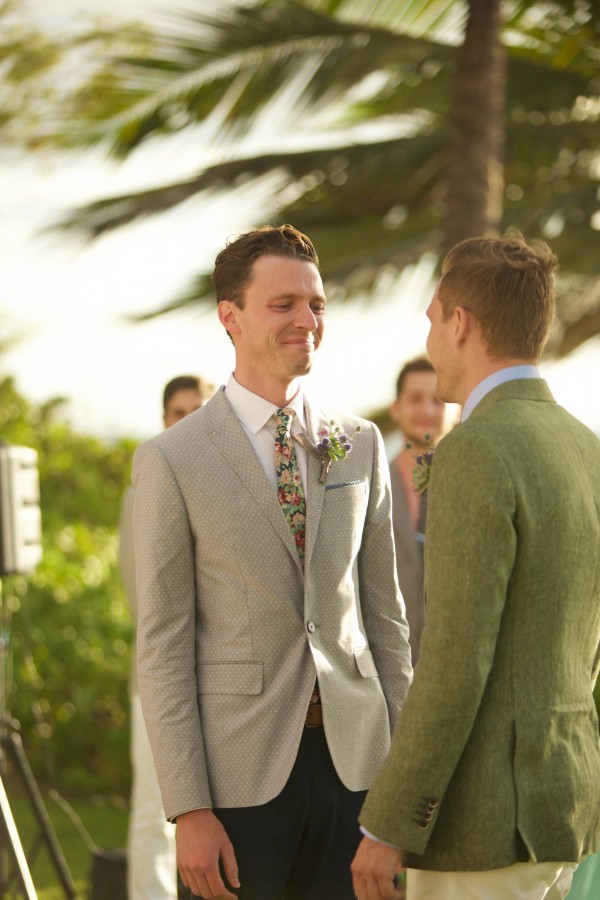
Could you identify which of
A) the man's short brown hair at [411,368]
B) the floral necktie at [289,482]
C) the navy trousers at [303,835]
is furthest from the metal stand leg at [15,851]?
the man's short brown hair at [411,368]

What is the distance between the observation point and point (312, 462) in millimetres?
2674

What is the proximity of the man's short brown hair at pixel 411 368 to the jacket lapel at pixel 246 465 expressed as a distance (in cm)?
213

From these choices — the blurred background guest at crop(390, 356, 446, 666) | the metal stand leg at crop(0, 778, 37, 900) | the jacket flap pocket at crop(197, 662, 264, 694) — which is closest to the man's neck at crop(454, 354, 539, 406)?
the jacket flap pocket at crop(197, 662, 264, 694)

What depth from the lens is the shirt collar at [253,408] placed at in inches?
106

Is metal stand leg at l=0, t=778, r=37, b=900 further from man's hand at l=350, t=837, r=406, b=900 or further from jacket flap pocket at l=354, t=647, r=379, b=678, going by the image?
man's hand at l=350, t=837, r=406, b=900

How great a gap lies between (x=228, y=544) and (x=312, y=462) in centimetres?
30

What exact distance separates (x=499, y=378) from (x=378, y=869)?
0.90m

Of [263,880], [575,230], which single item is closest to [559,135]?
[575,230]

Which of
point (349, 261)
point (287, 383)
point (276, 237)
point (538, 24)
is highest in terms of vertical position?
point (538, 24)

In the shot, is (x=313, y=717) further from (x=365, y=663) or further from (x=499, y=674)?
(x=499, y=674)

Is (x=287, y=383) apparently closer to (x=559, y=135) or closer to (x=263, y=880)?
(x=263, y=880)

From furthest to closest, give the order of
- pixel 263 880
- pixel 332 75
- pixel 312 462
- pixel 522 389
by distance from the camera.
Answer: pixel 332 75
pixel 312 462
pixel 263 880
pixel 522 389

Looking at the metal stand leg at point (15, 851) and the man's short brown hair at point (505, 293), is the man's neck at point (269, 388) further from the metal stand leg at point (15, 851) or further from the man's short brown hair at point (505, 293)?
the metal stand leg at point (15, 851)

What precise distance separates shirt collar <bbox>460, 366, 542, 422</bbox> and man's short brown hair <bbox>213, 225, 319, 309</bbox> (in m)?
0.68
